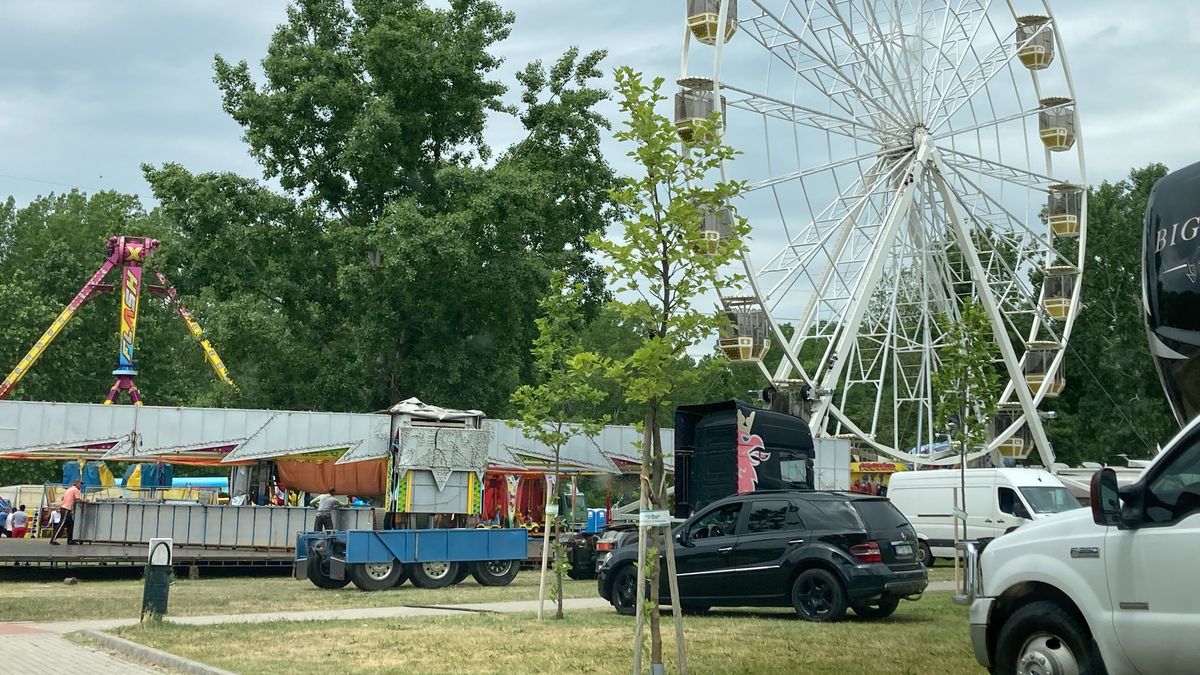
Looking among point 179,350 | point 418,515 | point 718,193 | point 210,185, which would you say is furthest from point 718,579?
point 179,350

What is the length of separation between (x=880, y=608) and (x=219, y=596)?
10.9m

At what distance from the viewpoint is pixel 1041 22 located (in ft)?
129

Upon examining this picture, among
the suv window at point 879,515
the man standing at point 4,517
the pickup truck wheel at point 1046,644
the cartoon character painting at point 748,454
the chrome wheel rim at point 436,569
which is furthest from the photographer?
the man standing at point 4,517

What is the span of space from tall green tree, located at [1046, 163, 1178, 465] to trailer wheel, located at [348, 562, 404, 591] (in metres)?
47.5

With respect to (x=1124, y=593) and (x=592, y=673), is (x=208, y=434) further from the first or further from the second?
(x=1124, y=593)

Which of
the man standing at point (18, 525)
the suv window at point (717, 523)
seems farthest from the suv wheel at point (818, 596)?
the man standing at point (18, 525)

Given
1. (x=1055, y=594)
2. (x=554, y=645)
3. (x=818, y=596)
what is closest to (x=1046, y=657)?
(x=1055, y=594)

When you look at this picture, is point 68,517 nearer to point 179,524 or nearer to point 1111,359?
point 179,524

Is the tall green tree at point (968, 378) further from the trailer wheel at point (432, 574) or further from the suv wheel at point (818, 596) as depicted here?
the trailer wheel at point (432, 574)

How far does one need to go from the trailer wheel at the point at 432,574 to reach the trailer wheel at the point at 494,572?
1.82ft

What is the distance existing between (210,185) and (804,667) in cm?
3193

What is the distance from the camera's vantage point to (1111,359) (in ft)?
206

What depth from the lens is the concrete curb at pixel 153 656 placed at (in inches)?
462

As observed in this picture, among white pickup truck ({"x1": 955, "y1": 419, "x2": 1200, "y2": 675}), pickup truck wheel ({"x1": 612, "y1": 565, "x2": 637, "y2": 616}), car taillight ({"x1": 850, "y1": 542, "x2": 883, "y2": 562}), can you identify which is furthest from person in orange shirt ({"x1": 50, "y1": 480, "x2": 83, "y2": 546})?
white pickup truck ({"x1": 955, "y1": 419, "x2": 1200, "y2": 675})
